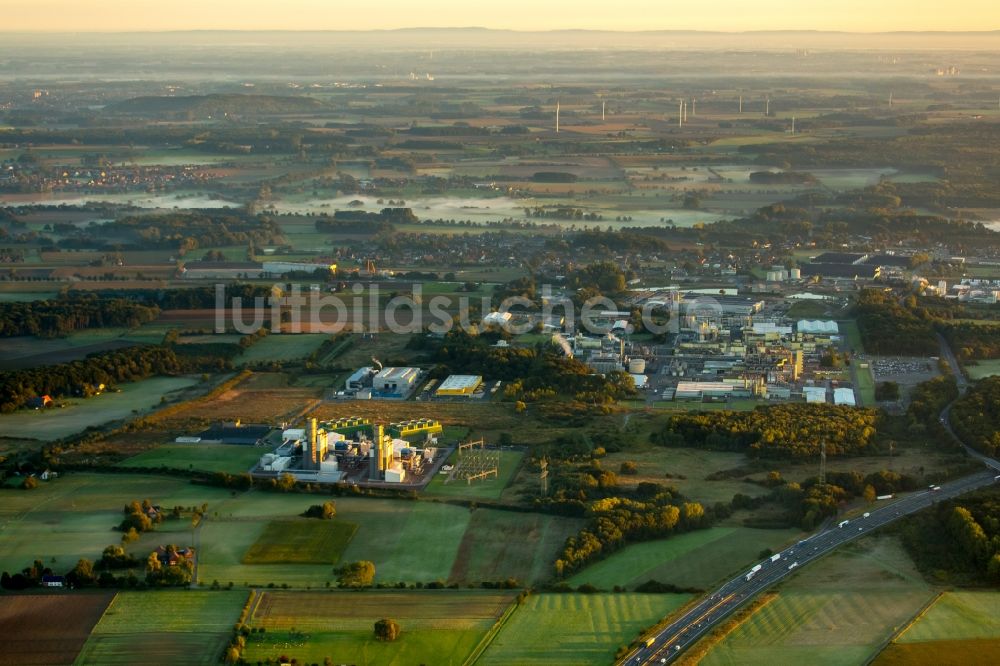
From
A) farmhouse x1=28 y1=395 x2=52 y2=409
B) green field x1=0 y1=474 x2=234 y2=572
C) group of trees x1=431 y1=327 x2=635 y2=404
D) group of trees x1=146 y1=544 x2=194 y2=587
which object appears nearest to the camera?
group of trees x1=146 y1=544 x2=194 y2=587

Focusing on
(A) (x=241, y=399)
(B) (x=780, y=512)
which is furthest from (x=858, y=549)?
(A) (x=241, y=399)

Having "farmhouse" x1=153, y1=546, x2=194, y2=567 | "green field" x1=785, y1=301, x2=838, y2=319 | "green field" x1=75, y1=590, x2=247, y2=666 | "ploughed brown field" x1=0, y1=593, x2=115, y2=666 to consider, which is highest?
"green field" x1=785, y1=301, x2=838, y2=319

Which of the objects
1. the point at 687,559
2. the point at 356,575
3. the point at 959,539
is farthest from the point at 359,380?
the point at 959,539

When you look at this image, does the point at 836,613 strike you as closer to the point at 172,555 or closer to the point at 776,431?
the point at 776,431

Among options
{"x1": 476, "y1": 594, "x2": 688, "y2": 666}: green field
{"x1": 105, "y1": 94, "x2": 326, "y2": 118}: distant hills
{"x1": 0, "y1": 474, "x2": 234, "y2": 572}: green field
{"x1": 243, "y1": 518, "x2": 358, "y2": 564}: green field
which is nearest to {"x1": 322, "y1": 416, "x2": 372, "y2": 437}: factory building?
{"x1": 0, "y1": 474, "x2": 234, "y2": 572}: green field

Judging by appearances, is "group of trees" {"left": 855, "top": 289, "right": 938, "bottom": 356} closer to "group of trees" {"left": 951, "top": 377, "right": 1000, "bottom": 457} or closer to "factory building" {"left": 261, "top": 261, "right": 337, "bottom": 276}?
"group of trees" {"left": 951, "top": 377, "right": 1000, "bottom": 457}

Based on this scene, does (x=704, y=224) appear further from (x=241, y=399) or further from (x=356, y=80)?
(x=356, y=80)

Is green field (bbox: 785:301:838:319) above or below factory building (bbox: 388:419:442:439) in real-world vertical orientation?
above

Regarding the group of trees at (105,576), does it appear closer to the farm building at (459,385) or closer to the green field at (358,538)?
the green field at (358,538)
